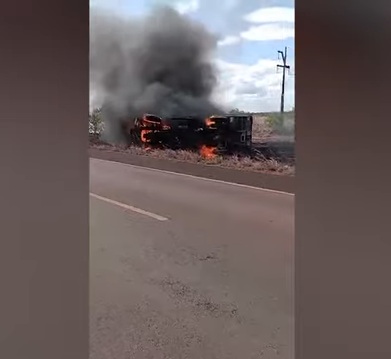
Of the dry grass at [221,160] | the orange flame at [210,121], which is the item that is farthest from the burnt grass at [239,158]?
the orange flame at [210,121]

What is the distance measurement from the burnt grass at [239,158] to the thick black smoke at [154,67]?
0.14 m

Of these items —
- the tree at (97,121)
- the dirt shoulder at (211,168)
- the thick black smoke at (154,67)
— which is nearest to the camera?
the tree at (97,121)

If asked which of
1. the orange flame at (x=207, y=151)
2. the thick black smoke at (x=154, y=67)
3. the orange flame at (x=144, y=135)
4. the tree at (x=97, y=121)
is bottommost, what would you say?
the orange flame at (x=207, y=151)

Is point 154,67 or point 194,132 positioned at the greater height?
point 154,67

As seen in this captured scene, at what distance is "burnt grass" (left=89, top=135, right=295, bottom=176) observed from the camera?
1.64 meters

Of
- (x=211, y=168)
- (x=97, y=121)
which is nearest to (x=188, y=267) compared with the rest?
(x=211, y=168)

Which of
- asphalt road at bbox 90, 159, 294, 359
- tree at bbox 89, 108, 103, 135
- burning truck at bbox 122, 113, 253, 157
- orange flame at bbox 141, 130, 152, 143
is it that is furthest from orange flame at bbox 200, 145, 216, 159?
tree at bbox 89, 108, 103, 135

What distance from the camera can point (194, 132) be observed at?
1660 mm

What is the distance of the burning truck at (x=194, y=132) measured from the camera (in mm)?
1613

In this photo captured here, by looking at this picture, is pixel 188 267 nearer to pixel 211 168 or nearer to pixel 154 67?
pixel 211 168

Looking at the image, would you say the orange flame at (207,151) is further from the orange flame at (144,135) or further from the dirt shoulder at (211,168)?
the orange flame at (144,135)

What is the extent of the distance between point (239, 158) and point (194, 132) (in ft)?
0.65

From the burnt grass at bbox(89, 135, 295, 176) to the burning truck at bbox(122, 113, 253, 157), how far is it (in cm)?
2
